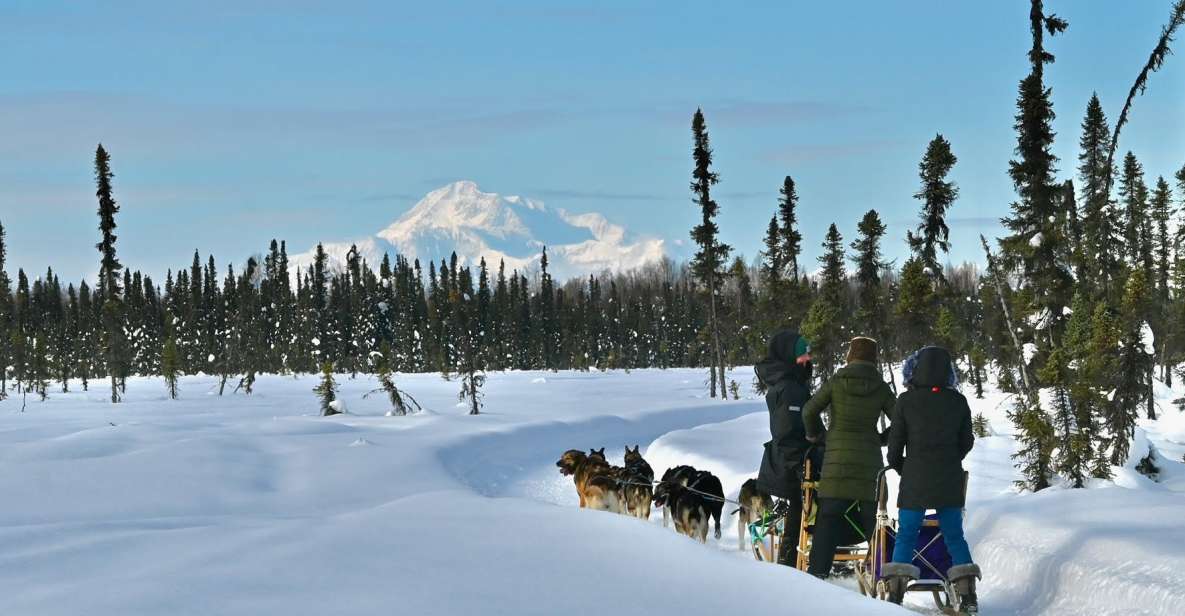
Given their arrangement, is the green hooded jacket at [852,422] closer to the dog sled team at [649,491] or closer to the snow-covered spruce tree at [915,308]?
the dog sled team at [649,491]

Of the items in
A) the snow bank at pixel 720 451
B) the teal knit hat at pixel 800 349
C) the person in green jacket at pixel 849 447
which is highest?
the teal knit hat at pixel 800 349

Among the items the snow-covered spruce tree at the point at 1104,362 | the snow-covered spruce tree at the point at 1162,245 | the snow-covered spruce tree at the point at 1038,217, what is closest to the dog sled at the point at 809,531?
the snow-covered spruce tree at the point at 1104,362

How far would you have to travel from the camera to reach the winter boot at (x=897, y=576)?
649cm

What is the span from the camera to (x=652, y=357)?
115500mm

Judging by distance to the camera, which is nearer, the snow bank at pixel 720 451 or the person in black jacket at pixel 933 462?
the person in black jacket at pixel 933 462

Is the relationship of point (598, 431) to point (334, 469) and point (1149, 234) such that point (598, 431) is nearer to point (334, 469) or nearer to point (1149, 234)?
point (334, 469)

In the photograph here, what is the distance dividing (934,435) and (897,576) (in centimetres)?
97

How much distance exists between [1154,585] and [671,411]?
29.8m

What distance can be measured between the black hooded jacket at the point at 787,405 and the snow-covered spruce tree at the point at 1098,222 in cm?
281

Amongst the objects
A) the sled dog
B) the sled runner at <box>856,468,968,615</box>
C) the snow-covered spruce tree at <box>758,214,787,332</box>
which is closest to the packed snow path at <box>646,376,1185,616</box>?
the sled runner at <box>856,468,968,615</box>

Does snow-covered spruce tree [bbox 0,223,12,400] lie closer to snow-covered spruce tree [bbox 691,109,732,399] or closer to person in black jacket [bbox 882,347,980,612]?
snow-covered spruce tree [bbox 691,109,732,399]

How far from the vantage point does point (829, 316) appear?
1626 inches

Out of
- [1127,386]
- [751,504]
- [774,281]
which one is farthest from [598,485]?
[774,281]

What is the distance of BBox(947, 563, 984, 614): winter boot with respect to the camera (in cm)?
645
